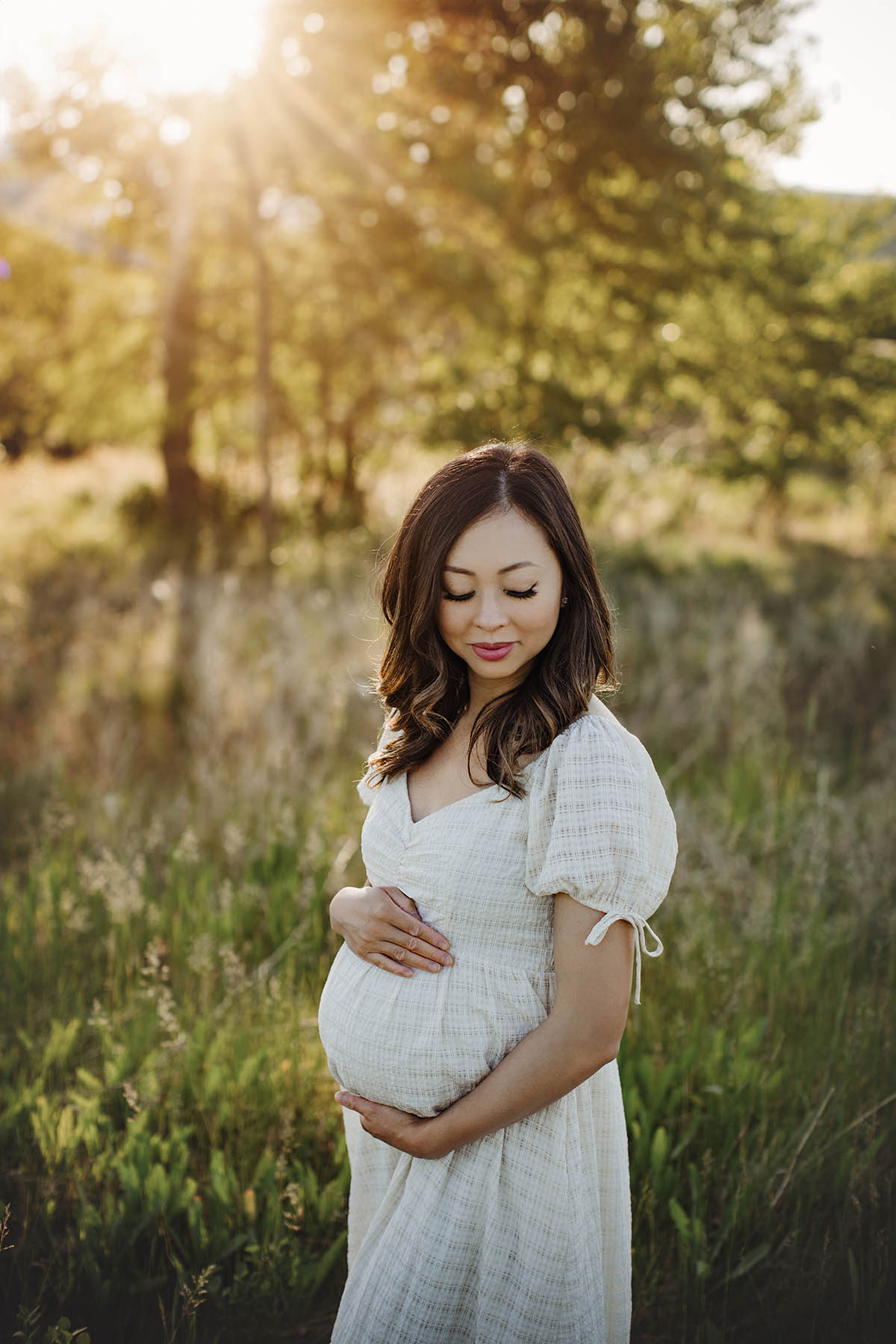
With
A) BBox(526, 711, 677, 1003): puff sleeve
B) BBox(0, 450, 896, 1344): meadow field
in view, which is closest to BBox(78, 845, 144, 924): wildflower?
BBox(0, 450, 896, 1344): meadow field

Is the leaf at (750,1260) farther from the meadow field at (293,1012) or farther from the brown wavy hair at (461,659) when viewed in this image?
the brown wavy hair at (461,659)

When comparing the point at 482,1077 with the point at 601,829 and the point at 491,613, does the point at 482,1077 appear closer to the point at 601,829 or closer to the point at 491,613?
the point at 601,829

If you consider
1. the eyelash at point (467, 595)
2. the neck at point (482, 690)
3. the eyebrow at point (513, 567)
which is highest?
the eyebrow at point (513, 567)

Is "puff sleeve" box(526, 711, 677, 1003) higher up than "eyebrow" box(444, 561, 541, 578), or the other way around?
"eyebrow" box(444, 561, 541, 578)

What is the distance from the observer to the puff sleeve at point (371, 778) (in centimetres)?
169

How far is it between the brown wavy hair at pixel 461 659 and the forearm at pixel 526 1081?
13.4 inches

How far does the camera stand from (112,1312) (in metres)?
1.97

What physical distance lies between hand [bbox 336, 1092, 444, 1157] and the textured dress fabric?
20mm

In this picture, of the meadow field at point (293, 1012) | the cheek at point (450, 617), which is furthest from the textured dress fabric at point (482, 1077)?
the meadow field at point (293, 1012)

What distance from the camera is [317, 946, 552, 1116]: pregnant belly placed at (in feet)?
4.59

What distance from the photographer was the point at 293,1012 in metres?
2.57

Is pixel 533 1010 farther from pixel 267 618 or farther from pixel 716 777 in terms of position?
pixel 267 618

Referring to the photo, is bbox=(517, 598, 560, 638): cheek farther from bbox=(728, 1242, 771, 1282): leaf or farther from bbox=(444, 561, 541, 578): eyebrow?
bbox=(728, 1242, 771, 1282): leaf

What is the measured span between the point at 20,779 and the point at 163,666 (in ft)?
6.13
